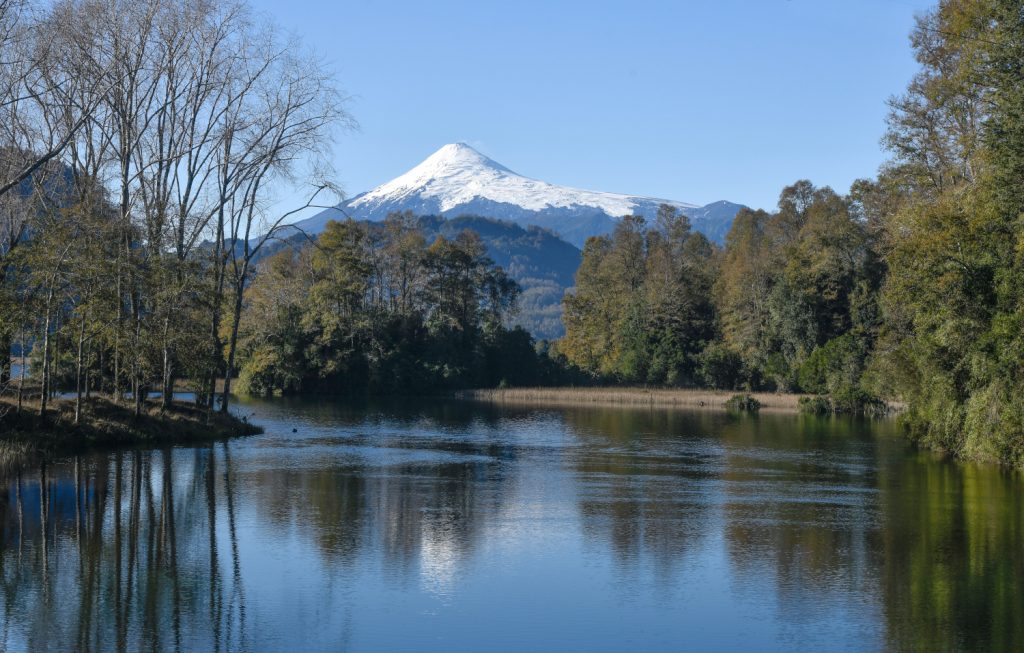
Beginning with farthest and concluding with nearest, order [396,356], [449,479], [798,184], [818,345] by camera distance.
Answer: [798,184] → [396,356] → [818,345] → [449,479]

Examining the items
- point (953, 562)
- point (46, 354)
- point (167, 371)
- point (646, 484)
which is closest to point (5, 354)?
point (46, 354)

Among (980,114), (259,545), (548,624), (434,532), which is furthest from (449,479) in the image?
(980,114)

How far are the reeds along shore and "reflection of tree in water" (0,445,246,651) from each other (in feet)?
152

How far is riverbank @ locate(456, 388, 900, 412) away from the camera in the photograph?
65812 millimetres

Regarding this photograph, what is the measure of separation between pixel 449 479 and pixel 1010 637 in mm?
16340

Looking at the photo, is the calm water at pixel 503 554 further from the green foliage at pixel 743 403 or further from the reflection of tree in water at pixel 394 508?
the green foliage at pixel 743 403

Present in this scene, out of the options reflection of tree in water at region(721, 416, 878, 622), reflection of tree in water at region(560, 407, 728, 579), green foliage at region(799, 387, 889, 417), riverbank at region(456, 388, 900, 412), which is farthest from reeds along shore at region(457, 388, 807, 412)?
reflection of tree in water at region(721, 416, 878, 622)

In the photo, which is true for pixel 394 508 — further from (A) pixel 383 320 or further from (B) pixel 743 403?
(A) pixel 383 320

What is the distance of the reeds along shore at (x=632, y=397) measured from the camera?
65875mm

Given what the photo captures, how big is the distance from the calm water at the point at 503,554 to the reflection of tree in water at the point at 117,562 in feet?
0.17

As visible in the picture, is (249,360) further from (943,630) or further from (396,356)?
(943,630)

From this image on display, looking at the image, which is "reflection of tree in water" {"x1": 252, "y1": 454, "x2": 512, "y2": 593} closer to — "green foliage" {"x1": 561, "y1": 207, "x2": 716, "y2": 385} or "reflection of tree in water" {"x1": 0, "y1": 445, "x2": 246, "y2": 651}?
"reflection of tree in water" {"x1": 0, "y1": 445, "x2": 246, "y2": 651}

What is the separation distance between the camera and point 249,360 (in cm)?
7225

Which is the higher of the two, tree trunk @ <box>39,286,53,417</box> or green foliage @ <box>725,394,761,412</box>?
tree trunk @ <box>39,286,53,417</box>
